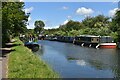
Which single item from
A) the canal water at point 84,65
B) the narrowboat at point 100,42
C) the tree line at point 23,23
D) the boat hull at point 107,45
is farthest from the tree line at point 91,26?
the canal water at point 84,65

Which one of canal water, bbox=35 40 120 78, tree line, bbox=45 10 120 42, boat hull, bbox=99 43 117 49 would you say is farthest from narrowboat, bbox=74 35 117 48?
canal water, bbox=35 40 120 78

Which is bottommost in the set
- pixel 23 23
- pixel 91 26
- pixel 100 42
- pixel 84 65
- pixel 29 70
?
pixel 84 65

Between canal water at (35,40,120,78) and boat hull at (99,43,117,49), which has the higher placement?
boat hull at (99,43,117,49)

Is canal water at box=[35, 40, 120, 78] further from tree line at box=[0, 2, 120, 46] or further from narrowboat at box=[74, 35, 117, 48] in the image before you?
narrowboat at box=[74, 35, 117, 48]

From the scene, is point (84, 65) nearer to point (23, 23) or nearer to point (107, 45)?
point (23, 23)

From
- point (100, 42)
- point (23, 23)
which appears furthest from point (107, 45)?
point (23, 23)

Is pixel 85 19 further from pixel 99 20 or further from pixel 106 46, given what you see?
pixel 106 46

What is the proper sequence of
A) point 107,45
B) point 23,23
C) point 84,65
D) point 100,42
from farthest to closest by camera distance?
point 100,42, point 107,45, point 23,23, point 84,65

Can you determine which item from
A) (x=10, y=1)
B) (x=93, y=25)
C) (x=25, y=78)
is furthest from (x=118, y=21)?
(x=25, y=78)

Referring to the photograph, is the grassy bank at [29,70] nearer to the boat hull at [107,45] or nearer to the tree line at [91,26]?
the boat hull at [107,45]

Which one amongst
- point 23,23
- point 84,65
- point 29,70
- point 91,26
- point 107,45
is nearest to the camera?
point 29,70

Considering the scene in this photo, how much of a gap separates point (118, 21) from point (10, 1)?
5342 cm

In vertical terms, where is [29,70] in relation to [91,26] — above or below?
below

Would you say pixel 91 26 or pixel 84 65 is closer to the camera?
pixel 84 65
